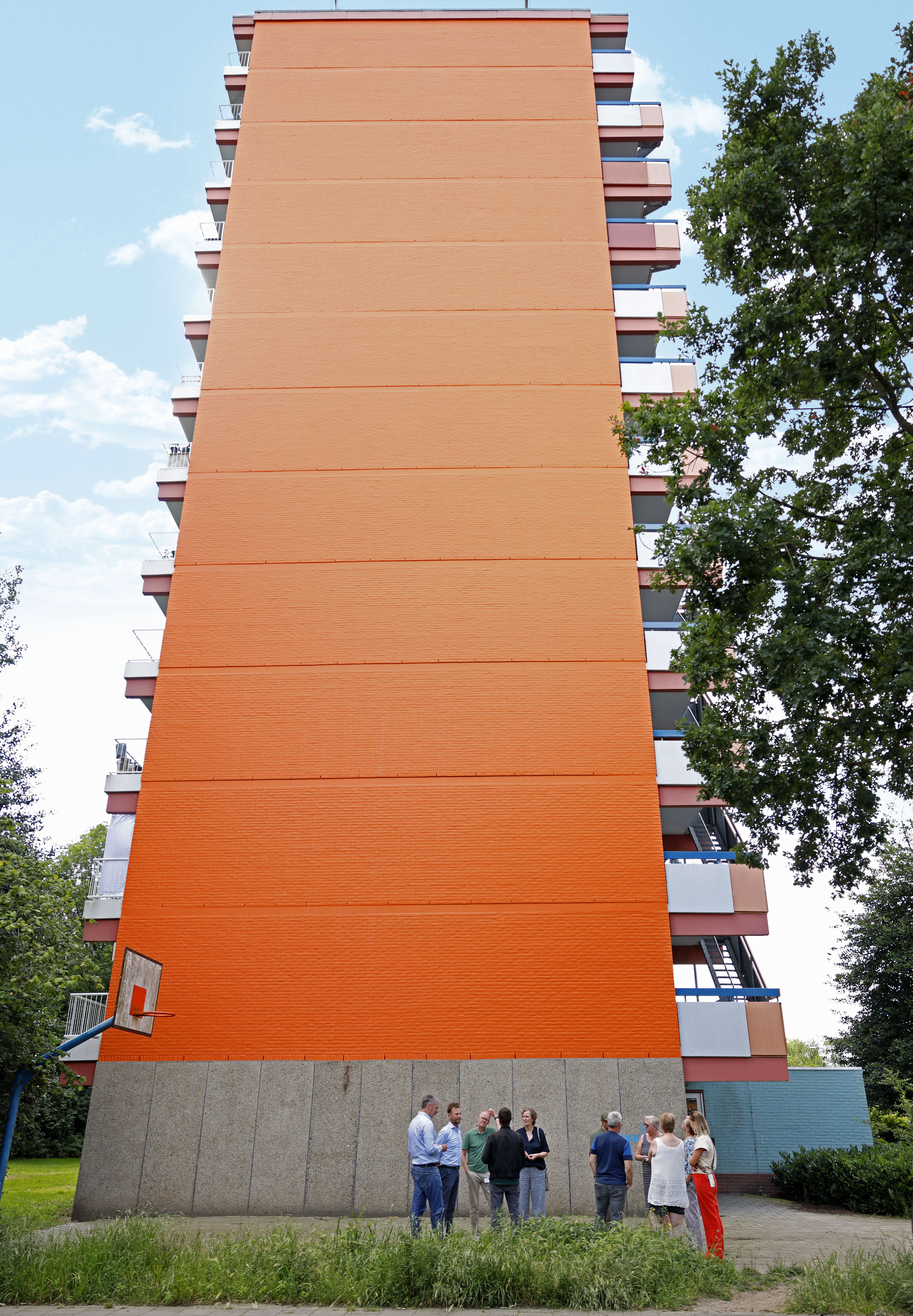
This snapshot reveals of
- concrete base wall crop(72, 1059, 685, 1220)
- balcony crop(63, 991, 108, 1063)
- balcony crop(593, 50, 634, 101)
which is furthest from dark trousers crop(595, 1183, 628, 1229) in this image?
→ balcony crop(593, 50, 634, 101)

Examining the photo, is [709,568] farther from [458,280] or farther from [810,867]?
[458,280]

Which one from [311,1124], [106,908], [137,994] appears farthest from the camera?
[106,908]

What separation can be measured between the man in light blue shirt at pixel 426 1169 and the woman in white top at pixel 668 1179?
2.25 m

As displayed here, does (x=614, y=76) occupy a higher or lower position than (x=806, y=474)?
higher

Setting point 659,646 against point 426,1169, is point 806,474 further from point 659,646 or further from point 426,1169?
point 426,1169

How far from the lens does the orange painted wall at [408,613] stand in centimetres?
1605

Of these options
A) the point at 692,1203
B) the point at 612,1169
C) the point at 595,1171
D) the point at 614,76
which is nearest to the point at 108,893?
the point at 595,1171

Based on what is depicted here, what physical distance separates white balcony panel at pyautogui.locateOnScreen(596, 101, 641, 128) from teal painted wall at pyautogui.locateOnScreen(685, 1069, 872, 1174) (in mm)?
23552

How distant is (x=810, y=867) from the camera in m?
12.3

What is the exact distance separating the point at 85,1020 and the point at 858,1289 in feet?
45.6

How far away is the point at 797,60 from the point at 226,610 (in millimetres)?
13103

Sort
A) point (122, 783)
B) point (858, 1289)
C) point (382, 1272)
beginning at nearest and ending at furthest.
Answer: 1. point (858, 1289)
2. point (382, 1272)
3. point (122, 783)

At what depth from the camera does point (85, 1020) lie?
55.6 ft

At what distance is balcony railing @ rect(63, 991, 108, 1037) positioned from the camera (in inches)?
658
